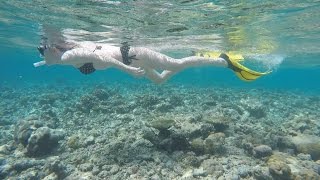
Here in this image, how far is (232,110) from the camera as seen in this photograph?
1608cm

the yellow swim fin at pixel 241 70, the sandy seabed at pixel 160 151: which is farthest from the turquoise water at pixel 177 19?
the sandy seabed at pixel 160 151

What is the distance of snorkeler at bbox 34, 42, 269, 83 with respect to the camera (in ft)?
24.4

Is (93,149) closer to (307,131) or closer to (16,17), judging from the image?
(307,131)

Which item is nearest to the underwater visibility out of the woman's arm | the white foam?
the woman's arm

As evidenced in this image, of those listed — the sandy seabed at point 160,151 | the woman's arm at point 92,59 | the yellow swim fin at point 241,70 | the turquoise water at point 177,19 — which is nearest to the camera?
the woman's arm at point 92,59

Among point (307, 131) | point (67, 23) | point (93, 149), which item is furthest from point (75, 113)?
point (307, 131)

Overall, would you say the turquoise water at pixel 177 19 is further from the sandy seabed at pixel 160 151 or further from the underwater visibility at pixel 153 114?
the sandy seabed at pixel 160 151

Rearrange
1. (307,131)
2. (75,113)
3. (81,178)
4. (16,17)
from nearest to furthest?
(81,178) < (307,131) < (75,113) < (16,17)

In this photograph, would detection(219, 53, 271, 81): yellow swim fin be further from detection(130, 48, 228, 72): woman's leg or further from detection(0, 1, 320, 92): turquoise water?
detection(0, 1, 320, 92): turquoise water

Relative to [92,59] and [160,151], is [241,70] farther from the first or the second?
[92,59]

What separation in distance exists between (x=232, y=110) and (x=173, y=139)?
766 centimetres

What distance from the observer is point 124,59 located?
878cm

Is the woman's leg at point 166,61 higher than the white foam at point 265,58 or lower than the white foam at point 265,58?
higher

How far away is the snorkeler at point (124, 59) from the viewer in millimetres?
7430
